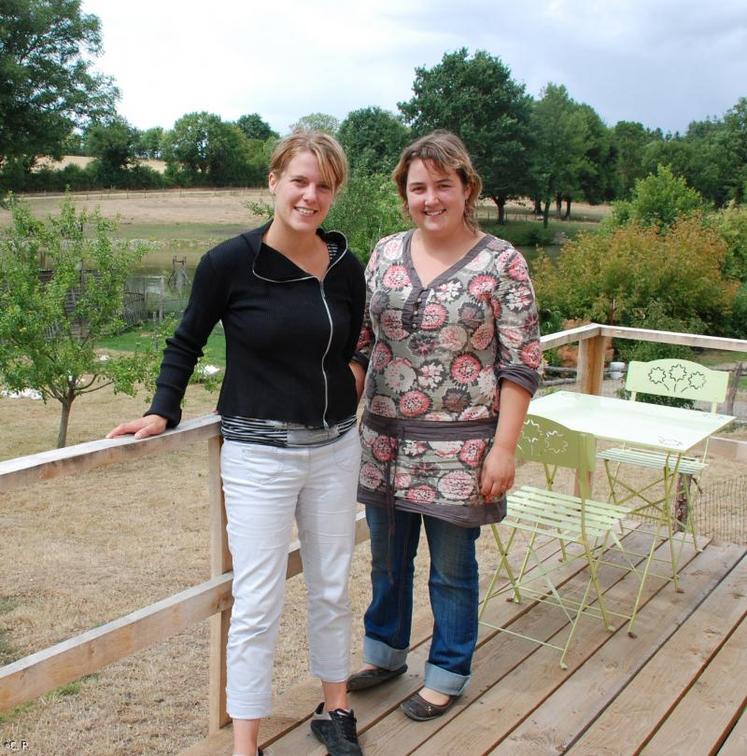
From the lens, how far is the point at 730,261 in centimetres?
2689

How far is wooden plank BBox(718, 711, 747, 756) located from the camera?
2.44 m

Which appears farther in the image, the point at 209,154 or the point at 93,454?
the point at 209,154

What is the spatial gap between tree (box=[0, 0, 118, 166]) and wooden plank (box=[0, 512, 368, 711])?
3061 centimetres

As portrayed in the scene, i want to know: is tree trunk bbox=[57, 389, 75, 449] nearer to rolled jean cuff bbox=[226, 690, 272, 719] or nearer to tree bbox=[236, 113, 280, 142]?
rolled jean cuff bbox=[226, 690, 272, 719]

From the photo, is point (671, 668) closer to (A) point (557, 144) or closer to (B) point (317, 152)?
(B) point (317, 152)

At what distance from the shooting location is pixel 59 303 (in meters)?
10.9

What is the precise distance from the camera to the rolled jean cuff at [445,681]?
Answer: 2551mm

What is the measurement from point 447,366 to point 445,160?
1.70ft

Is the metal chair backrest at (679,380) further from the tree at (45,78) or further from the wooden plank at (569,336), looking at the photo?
the tree at (45,78)

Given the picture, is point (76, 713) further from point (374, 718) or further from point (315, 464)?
point (315, 464)

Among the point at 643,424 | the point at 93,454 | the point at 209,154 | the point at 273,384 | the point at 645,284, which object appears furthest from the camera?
the point at 209,154

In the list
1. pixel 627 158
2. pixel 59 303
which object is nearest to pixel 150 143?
pixel 627 158

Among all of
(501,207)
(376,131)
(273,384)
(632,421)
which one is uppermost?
(376,131)

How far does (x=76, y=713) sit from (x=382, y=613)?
241 centimetres
